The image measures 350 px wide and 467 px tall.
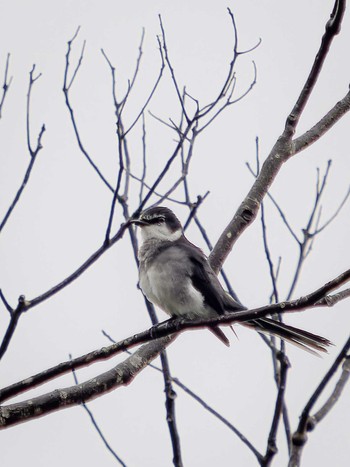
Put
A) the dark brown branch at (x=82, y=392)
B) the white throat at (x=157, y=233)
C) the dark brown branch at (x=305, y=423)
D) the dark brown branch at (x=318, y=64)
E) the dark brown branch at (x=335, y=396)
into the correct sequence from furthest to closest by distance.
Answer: the white throat at (x=157, y=233) < the dark brown branch at (x=318, y=64) < the dark brown branch at (x=82, y=392) < the dark brown branch at (x=335, y=396) < the dark brown branch at (x=305, y=423)

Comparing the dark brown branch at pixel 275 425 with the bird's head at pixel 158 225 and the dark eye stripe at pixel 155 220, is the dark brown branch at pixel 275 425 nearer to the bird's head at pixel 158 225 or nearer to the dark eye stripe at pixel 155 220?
the bird's head at pixel 158 225

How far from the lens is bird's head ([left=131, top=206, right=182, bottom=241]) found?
6762 mm

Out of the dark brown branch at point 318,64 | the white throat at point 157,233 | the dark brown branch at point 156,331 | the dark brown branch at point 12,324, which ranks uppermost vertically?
the white throat at point 157,233

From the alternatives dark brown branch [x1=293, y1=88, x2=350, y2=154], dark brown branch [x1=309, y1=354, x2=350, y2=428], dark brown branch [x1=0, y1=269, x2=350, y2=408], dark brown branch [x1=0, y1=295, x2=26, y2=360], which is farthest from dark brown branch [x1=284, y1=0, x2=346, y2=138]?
dark brown branch [x1=0, y1=295, x2=26, y2=360]

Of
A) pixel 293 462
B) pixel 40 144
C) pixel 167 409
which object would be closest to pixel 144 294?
pixel 167 409

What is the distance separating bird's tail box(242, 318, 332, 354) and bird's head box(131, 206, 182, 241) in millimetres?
1962

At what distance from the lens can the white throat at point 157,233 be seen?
674 cm

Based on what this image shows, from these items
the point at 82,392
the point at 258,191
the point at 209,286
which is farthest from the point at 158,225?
the point at 82,392

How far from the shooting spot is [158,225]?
686 cm

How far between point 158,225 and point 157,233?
0.11 meters

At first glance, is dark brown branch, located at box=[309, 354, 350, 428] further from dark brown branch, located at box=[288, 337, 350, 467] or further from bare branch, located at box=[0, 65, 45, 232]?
bare branch, located at box=[0, 65, 45, 232]

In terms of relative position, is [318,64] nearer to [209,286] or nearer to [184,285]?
[209,286]

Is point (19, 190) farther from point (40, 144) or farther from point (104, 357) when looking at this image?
point (104, 357)

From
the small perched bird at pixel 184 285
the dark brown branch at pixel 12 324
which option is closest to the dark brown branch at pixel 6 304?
the dark brown branch at pixel 12 324
